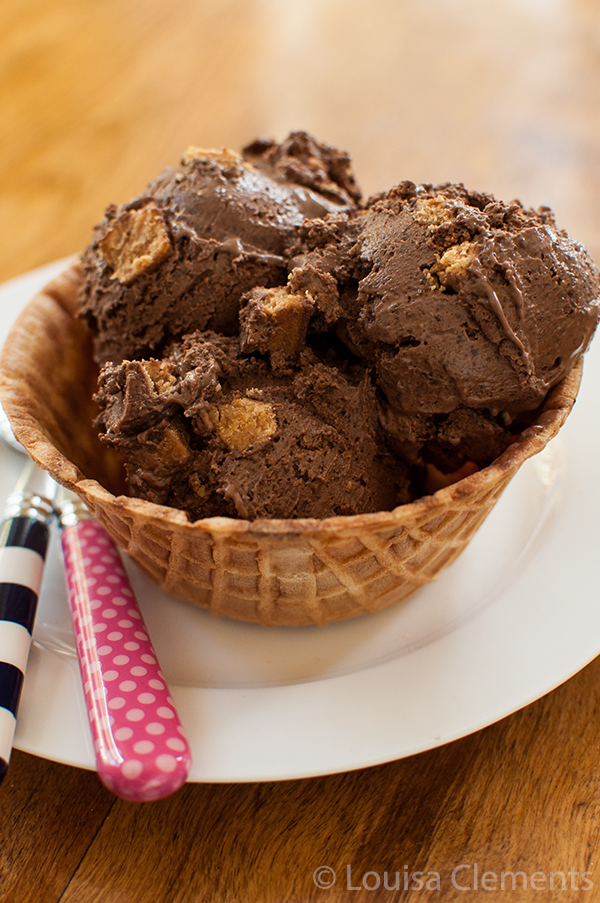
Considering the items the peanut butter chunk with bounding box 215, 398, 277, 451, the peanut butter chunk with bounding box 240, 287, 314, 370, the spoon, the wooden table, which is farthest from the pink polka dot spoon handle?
the peanut butter chunk with bounding box 240, 287, 314, 370

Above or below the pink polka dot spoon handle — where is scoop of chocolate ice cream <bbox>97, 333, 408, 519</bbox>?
above

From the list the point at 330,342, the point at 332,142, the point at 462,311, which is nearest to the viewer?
the point at 462,311

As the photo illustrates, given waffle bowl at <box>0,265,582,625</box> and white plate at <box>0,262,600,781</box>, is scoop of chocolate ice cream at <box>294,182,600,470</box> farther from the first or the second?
white plate at <box>0,262,600,781</box>

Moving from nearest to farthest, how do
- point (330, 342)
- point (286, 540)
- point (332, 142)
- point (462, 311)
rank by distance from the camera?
point (286, 540) < point (462, 311) < point (330, 342) < point (332, 142)

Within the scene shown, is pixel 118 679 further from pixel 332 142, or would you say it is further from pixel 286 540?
pixel 332 142

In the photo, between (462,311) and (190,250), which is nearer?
(462,311)

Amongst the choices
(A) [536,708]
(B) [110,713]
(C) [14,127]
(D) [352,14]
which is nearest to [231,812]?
(B) [110,713]

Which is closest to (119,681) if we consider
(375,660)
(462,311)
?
(375,660)
